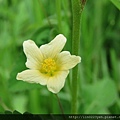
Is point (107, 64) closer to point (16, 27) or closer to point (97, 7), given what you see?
point (97, 7)

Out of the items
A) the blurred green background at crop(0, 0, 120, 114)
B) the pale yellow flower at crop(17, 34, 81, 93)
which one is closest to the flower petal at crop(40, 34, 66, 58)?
the pale yellow flower at crop(17, 34, 81, 93)

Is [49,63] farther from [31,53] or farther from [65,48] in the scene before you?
[65,48]

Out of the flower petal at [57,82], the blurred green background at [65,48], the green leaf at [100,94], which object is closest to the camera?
the flower petal at [57,82]

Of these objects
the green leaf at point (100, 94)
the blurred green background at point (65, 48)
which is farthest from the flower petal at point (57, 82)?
the green leaf at point (100, 94)

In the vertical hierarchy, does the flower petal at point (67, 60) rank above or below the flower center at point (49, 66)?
above

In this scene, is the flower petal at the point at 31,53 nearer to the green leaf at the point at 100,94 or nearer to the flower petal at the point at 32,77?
the flower petal at the point at 32,77

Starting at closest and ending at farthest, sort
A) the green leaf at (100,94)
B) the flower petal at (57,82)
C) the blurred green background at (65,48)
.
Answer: the flower petal at (57,82)
the blurred green background at (65,48)
the green leaf at (100,94)

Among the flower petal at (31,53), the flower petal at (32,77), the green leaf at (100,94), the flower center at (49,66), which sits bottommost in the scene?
the green leaf at (100,94)

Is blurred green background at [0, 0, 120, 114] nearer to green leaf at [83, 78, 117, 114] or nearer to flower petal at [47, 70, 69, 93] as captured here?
green leaf at [83, 78, 117, 114]
